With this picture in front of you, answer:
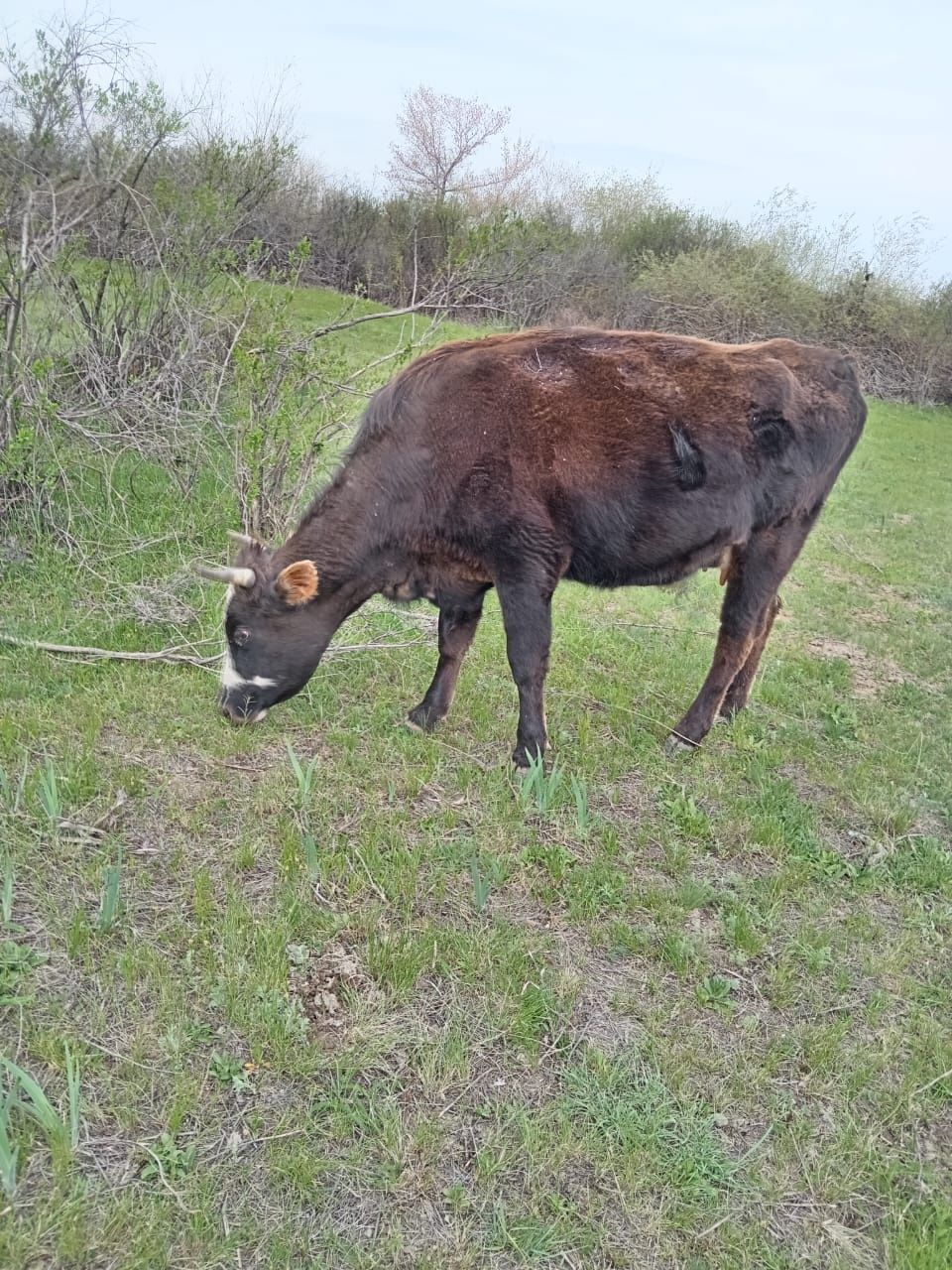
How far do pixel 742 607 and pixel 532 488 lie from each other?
1.66 metres

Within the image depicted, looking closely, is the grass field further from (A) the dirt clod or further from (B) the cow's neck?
(B) the cow's neck

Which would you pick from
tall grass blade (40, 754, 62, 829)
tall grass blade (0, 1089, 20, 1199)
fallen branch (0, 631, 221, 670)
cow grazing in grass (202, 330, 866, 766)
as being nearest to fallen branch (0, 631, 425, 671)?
fallen branch (0, 631, 221, 670)

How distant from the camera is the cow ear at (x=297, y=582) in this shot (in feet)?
13.8

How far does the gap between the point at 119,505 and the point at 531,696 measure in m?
4.41

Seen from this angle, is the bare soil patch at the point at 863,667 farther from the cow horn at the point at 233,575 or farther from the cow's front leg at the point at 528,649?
the cow horn at the point at 233,575

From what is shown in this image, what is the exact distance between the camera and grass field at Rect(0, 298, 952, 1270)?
7.96 feet

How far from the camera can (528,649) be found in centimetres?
467

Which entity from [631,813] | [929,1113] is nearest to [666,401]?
[631,813]

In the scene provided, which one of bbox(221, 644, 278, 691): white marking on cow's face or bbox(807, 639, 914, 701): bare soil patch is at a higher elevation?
bbox(221, 644, 278, 691): white marking on cow's face

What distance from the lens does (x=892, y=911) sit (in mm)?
4020

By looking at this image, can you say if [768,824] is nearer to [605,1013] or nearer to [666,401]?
[605,1013]

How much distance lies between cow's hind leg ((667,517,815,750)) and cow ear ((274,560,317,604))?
243 centimetres

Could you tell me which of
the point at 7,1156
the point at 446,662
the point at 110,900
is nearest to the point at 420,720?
the point at 446,662

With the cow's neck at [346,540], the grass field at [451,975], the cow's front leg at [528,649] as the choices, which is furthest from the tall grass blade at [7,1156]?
the cow's front leg at [528,649]
